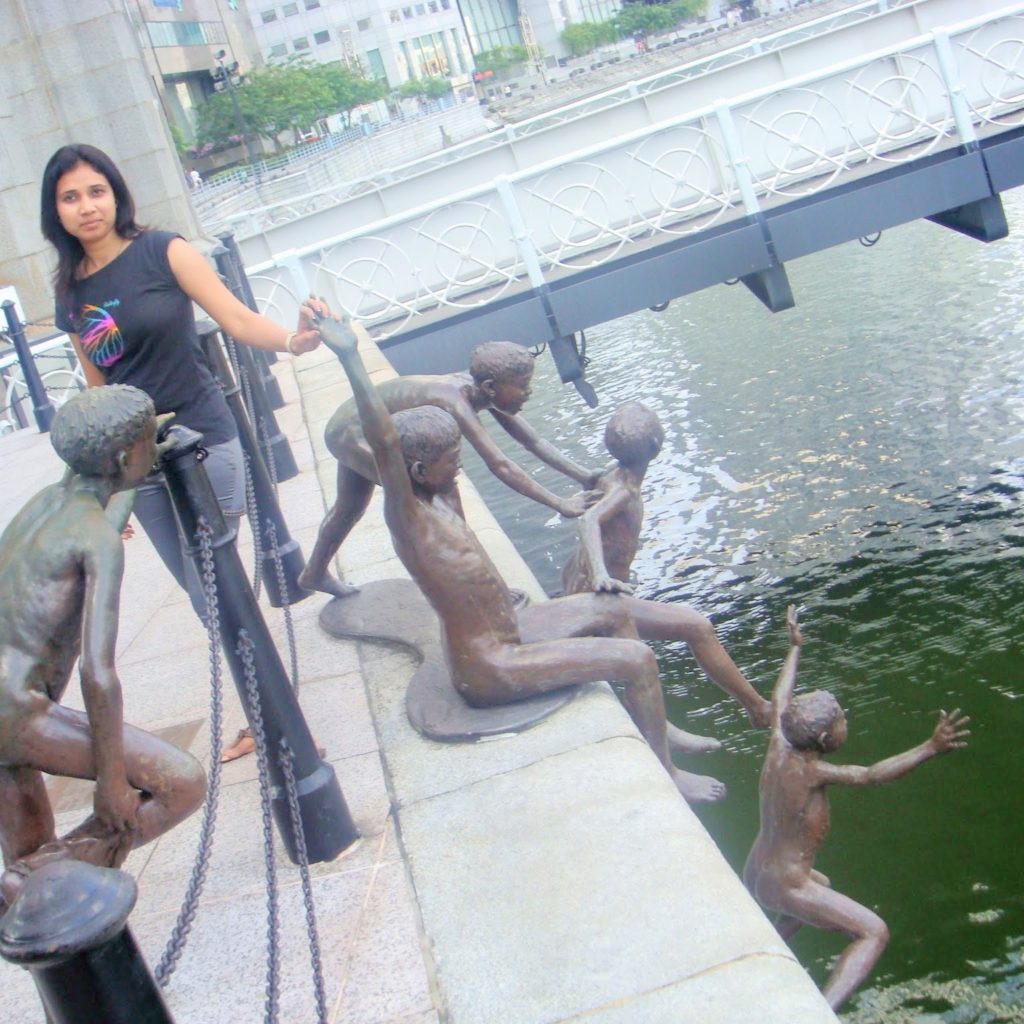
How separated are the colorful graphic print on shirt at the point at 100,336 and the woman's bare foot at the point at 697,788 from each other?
253 cm

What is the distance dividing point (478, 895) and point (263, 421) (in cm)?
483

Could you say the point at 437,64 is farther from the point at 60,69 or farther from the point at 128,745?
the point at 128,745

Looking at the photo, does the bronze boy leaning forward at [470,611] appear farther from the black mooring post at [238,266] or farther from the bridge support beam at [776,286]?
the bridge support beam at [776,286]

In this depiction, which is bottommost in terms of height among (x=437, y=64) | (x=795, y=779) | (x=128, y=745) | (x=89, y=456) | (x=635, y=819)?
(x=795, y=779)

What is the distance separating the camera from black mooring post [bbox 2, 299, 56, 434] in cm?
1231

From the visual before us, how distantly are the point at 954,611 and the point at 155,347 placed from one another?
5.91 metres

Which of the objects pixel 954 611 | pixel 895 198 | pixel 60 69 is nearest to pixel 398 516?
pixel 954 611

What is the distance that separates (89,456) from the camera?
3.00 metres

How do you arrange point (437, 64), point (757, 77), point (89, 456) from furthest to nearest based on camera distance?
point (437, 64) → point (757, 77) → point (89, 456)

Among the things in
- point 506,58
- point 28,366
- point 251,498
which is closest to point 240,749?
point 251,498

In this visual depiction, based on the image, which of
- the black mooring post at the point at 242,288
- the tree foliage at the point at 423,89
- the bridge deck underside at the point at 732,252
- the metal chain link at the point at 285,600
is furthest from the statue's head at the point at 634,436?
the tree foliage at the point at 423,89

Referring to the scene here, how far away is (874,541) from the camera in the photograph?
969 centimetres

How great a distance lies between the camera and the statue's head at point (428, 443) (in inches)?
161

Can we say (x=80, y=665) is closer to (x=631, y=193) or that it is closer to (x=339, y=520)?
(x=339, y=520)
